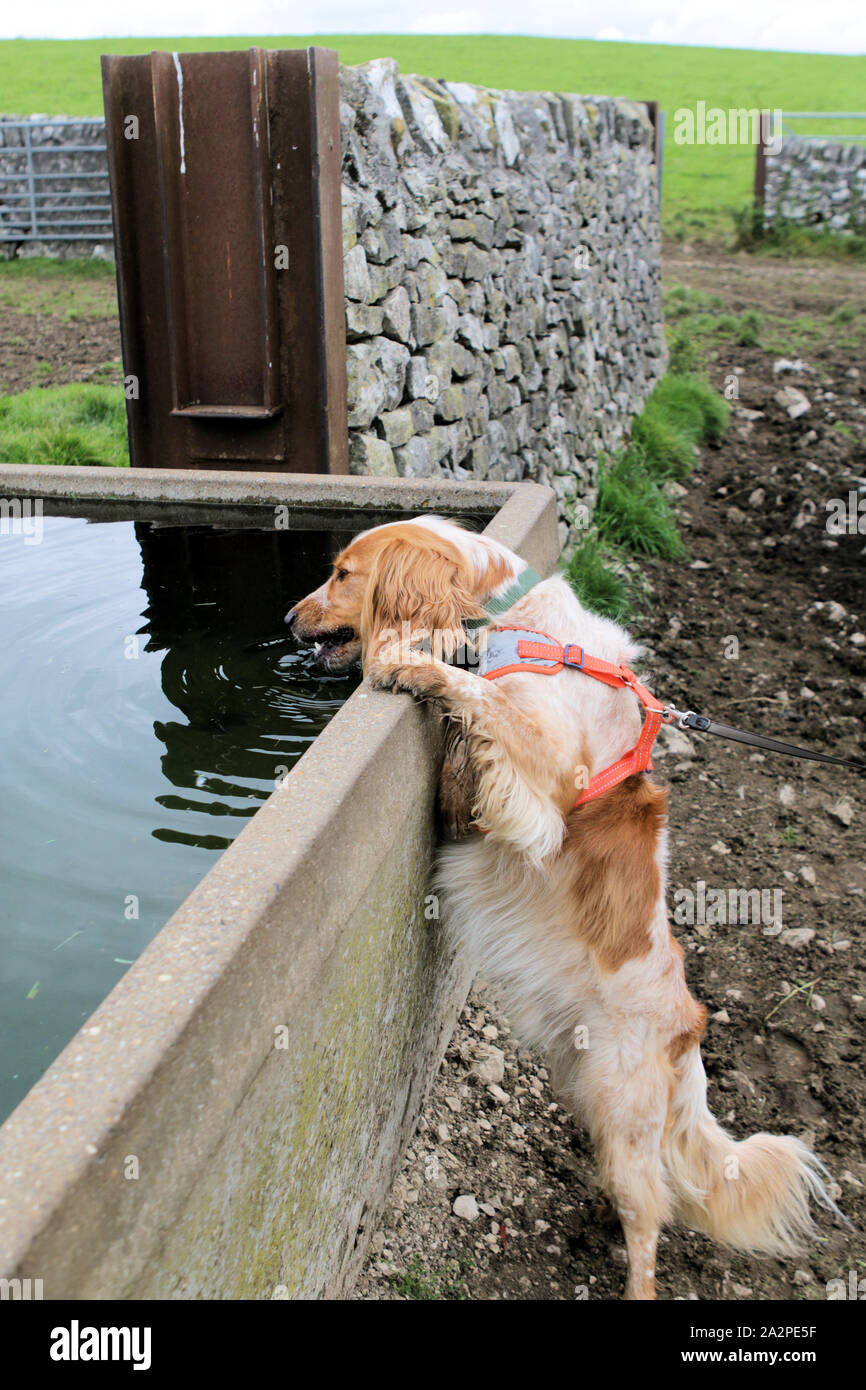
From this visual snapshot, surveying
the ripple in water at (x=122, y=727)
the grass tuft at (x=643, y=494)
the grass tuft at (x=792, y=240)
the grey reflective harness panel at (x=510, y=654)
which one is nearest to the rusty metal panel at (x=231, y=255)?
the ripple in water at (x=122, y=727)

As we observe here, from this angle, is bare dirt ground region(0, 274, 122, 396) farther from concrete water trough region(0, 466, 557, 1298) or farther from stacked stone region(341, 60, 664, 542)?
concrete water trough region(0, 466, 557, 1298)

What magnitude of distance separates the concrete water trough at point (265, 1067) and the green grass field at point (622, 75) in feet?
70.2

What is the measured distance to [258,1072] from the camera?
1729mm

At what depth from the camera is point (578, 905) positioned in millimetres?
2768

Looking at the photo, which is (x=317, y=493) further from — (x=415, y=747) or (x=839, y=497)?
(x=839, y=497)

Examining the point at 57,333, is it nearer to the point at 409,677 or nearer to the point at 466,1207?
the point at 409,677

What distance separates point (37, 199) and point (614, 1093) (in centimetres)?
1974

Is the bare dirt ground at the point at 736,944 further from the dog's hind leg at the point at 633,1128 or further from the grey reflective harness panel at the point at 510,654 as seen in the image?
the grey reflective harness panel at the point at 510,654

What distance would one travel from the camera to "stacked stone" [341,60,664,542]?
516 centimetres

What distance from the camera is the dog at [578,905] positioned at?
2693 mm

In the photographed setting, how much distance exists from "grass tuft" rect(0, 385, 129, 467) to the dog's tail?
543cm

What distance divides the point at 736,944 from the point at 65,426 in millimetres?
5804

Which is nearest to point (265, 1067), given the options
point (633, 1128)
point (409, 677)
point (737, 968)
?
point (409, 677)

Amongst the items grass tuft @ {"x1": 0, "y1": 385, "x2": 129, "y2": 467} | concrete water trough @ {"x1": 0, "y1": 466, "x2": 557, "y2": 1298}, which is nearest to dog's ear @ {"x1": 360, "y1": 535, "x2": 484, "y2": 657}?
concrete water trough @ {"x1": 0, "y1": 466, "x2": 557, "y2": 1298}
